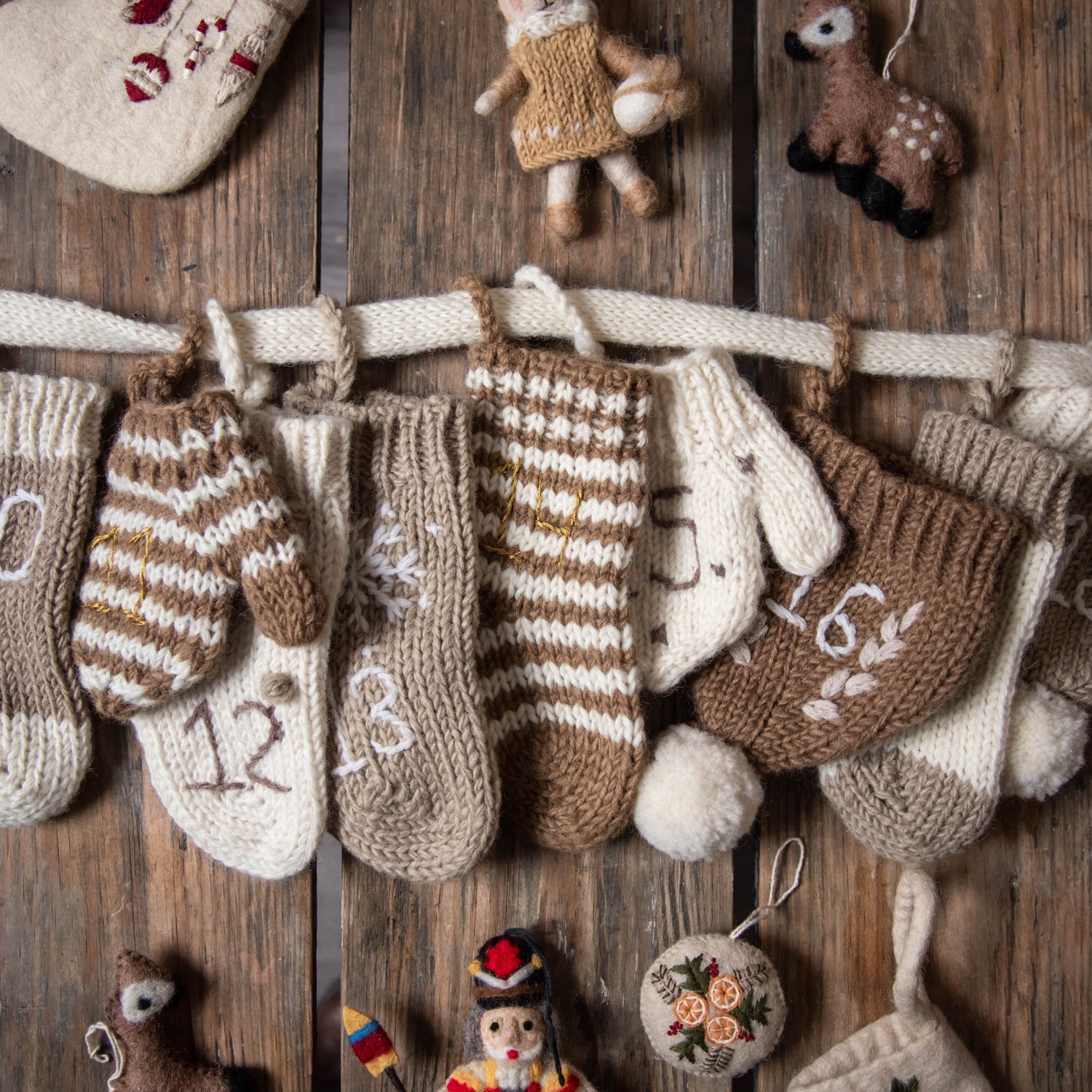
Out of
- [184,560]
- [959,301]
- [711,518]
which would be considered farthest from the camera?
[959,301]

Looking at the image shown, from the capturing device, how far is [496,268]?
1068 mm

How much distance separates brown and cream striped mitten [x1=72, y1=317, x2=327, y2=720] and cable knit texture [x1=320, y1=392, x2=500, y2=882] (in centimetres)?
10

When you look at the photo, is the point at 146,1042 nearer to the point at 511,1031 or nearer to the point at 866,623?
the point at 511,1031

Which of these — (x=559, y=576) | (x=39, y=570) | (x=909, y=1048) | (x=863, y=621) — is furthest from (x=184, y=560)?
Result: (x=909, y=1048)

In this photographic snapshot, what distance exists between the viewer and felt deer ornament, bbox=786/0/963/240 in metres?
1.04

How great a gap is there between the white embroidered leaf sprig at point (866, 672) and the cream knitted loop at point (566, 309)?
44 cm

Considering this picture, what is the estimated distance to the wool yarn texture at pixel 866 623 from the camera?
962mm

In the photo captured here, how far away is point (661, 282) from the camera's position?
3.55 ft

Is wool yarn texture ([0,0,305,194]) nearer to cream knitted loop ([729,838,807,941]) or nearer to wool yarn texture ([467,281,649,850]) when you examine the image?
wool yarn texture ([467,281,649,850])

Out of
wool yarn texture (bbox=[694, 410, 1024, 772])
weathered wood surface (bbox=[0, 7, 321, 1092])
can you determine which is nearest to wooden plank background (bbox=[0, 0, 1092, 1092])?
weathered wood surface (bbox=[0, 7, 321, 1092])

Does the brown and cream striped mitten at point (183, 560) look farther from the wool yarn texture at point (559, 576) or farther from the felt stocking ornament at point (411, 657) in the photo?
the wool yarn texture at point (559, 576)

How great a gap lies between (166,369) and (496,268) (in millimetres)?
384

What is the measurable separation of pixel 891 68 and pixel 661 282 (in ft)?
1.25

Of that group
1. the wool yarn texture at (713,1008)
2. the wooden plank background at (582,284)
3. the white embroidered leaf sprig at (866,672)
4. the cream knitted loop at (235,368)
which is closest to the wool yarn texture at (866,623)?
the white embroidered leaf sprig at (866,672)
